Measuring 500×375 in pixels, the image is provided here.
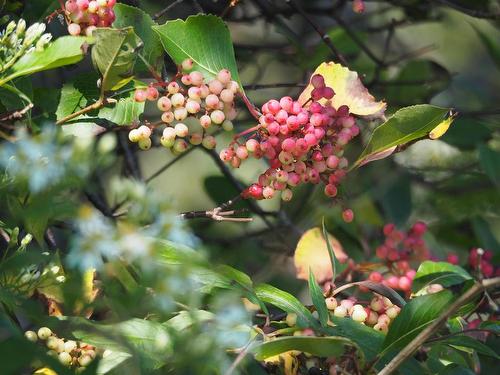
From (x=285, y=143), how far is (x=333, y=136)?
0.09 metres

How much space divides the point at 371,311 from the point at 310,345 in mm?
279

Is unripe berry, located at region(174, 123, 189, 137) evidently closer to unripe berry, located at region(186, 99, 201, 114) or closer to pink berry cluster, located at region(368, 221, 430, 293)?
unripe berry, located at region(186, 99, 201, 114)

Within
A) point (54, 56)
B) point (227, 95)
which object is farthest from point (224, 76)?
point (54, 56)

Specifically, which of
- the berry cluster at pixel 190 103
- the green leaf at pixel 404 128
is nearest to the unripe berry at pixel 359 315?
the green leaf at pixel 404 128

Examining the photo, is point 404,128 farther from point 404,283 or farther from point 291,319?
point 404,283

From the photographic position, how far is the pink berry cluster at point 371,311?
120 cm

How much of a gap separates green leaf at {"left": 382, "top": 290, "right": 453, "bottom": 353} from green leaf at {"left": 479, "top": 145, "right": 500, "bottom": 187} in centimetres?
97

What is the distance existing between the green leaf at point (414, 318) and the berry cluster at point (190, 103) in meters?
0.36

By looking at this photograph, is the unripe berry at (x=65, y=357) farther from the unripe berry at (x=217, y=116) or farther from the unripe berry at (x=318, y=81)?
the unripe berry at (x=318, y=81)

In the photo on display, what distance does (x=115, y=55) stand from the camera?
1.12 meters

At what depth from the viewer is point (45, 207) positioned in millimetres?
735

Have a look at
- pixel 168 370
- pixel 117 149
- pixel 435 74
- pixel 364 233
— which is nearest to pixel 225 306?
pixel 168 370

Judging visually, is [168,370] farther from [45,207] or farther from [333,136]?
[333,136]

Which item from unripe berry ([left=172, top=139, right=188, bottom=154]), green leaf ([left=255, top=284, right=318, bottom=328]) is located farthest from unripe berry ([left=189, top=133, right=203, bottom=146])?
green leaf ([left=255, top=284, right=318, bottom=328])
